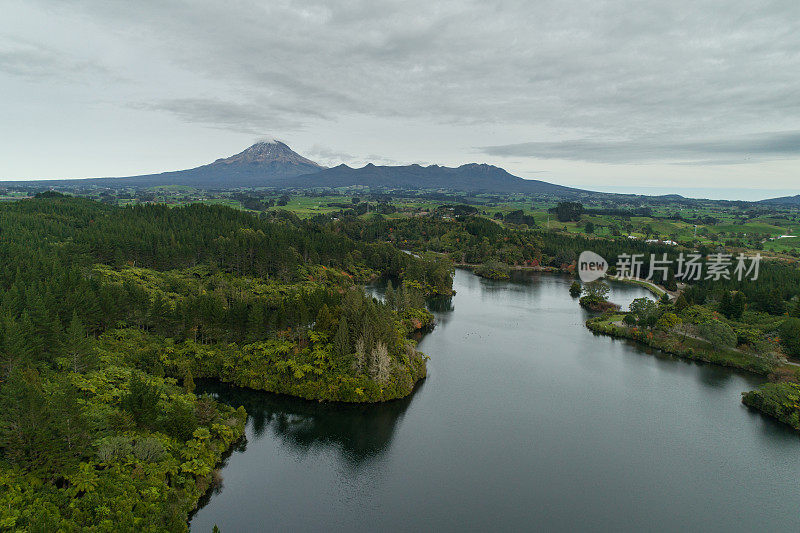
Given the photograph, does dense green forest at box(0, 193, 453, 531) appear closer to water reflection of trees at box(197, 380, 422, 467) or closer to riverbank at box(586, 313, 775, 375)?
water reflection of trees at box(197, 380, 422, 467)

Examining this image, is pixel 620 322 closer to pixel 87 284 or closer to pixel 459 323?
pixel 459 323

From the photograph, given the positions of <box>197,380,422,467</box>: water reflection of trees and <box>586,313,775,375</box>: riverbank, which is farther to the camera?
<box>586,313,775,375</box>: riverbank

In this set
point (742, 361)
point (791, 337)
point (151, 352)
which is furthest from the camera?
point (742, 361)

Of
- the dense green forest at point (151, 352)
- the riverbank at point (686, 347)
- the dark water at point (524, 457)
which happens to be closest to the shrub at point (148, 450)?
the dense green forest at point (151, 352)

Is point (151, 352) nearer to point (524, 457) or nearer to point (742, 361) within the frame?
point (524, 457)

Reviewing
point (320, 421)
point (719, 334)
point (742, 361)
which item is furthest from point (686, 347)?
point (320, 421)

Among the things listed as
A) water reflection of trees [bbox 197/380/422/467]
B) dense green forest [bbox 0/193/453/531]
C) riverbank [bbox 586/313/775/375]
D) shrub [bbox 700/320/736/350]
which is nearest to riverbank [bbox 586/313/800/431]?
riverbank [bbox 586/313/775/375]
